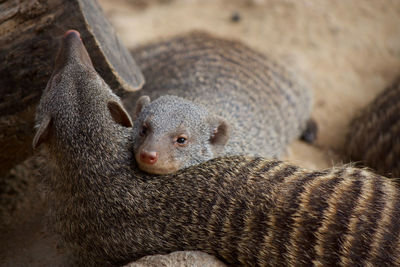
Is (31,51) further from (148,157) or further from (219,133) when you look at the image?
(219,133)

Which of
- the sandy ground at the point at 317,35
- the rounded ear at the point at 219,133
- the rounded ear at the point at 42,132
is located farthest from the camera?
the sandy ground at the point at 317,35

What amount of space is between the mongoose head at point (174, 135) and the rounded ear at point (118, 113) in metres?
0.08

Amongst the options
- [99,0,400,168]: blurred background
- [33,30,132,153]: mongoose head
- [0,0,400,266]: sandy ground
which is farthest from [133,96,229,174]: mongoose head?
[99,0,400,168]: blurred background

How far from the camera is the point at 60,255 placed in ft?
6.82

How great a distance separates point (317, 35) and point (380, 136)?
1.77m

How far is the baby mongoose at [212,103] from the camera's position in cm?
191

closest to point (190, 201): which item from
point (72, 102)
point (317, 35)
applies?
point (72, 102)

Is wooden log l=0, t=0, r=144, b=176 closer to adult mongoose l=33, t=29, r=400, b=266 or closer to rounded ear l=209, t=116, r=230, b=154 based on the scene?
adult mongoose l=33, t=29, r=400, b=266

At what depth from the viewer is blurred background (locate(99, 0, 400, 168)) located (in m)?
3.67

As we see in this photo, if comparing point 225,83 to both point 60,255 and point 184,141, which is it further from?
point 60,255

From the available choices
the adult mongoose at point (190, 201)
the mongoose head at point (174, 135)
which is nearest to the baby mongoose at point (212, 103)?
the mongoose head at point (174, 135)

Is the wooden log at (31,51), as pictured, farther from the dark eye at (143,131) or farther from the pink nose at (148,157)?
the pink nose at (148,157)

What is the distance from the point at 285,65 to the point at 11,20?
2.02 m

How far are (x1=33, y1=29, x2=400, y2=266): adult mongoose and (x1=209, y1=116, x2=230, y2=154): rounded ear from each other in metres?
0.30
